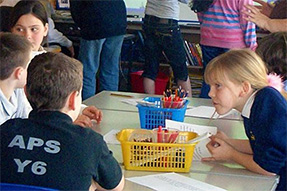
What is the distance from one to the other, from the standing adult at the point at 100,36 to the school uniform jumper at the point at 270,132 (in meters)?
2.31

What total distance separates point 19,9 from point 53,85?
5.04ft

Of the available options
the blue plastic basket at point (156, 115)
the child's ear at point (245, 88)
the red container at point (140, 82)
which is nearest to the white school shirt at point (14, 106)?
the blue plastic basket at point (156, 115)

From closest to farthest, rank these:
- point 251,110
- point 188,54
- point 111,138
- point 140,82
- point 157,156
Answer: point 157,156, point 251,110, point 111,138, point 140,82, point 188,54

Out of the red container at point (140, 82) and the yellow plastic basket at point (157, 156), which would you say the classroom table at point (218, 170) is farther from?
the red container at point (140, 82)

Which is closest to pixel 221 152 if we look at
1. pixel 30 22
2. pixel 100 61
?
pixel 30 22

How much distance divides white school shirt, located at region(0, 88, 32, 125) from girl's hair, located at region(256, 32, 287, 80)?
1075 millimetres

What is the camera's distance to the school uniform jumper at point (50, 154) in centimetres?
130

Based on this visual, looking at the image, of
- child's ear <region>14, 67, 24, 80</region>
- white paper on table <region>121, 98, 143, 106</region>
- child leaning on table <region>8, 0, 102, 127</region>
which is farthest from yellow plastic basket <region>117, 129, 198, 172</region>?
child leaning on table <region>8, 0, 102, 127</region>

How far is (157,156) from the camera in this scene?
5.27 feet

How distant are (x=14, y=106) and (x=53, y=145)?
87 cm

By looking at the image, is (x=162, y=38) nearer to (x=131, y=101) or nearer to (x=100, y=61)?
(x=100, y=61)

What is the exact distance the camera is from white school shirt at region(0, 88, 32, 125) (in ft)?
6.69

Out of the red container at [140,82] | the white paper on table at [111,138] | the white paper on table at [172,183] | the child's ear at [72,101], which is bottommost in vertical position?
the red container at [140,82]

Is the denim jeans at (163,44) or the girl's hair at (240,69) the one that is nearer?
the girl's hair at (240,69)
